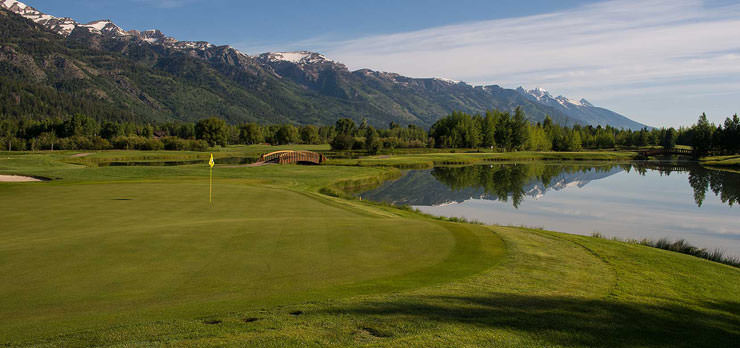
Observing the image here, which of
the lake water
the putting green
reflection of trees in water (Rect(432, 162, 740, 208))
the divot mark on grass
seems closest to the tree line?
reflection of trees in water (Rect(432, 162, 740, 208))

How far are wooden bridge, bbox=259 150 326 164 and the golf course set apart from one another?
72.9 m

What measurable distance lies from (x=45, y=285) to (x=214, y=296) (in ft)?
13.2

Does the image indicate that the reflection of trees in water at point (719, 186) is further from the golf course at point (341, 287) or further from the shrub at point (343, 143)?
the shrub at point (343, 143)

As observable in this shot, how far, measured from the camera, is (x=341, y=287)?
34.9 ft

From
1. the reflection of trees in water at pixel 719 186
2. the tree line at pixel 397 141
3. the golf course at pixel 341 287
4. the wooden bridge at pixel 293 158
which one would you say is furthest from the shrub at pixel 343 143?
the golf course at pixel 341 287

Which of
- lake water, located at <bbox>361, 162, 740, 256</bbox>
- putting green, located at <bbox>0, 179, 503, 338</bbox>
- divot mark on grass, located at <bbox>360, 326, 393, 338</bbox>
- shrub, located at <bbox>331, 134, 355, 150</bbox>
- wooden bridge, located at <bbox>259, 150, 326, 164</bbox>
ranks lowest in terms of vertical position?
lake water, located at <bbox>361, 162, 740, 256</bbox>

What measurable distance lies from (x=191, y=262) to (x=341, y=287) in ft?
15.3

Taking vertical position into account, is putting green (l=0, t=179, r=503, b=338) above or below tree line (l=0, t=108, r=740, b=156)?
below

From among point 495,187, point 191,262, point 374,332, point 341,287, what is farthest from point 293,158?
point 374,332

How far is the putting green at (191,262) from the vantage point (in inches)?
361

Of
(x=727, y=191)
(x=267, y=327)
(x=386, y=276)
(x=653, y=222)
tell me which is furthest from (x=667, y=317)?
(x=727, y=191)

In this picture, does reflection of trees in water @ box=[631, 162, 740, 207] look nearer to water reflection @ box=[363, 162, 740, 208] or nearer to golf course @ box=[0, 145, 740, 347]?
water reflection @ box=[363, 162, 740, 208]

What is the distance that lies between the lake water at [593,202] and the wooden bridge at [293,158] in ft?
95.5

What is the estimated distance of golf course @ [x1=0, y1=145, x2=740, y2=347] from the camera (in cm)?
779
